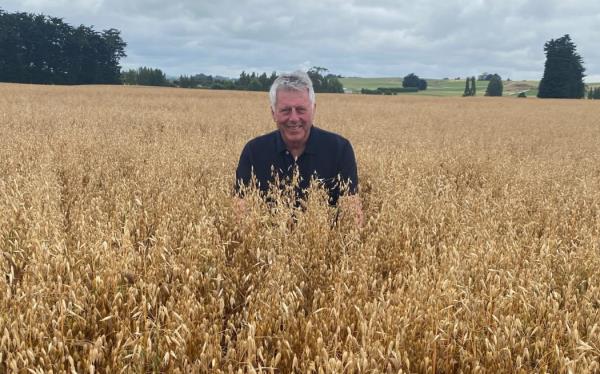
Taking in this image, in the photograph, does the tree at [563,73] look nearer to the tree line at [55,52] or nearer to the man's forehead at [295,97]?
the tree line at [55,52]

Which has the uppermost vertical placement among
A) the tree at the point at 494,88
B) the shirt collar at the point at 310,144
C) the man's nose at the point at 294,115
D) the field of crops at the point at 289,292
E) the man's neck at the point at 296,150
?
the tree at the point at 494,88

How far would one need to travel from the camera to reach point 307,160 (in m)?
3.97

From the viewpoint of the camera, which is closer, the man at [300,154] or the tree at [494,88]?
the man at [300,154]

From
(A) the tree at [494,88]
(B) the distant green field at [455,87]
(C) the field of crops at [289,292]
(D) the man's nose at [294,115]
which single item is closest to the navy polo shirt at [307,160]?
(D) the man's nose at [294,115]

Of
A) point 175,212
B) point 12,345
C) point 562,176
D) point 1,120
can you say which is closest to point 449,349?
point 12,345

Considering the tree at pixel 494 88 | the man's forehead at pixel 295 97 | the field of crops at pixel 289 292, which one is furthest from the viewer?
the tree at pixel 494 88

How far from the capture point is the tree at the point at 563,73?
73.3 metres

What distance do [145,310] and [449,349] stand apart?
1.21 m

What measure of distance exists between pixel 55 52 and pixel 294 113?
278 ft

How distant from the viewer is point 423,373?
1532mm

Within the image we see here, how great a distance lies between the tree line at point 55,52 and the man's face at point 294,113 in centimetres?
7851

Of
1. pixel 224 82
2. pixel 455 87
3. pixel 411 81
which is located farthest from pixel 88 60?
pixel 455 87

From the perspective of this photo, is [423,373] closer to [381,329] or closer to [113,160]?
[381,329]

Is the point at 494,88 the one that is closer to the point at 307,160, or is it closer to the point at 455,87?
the point at 455,87
